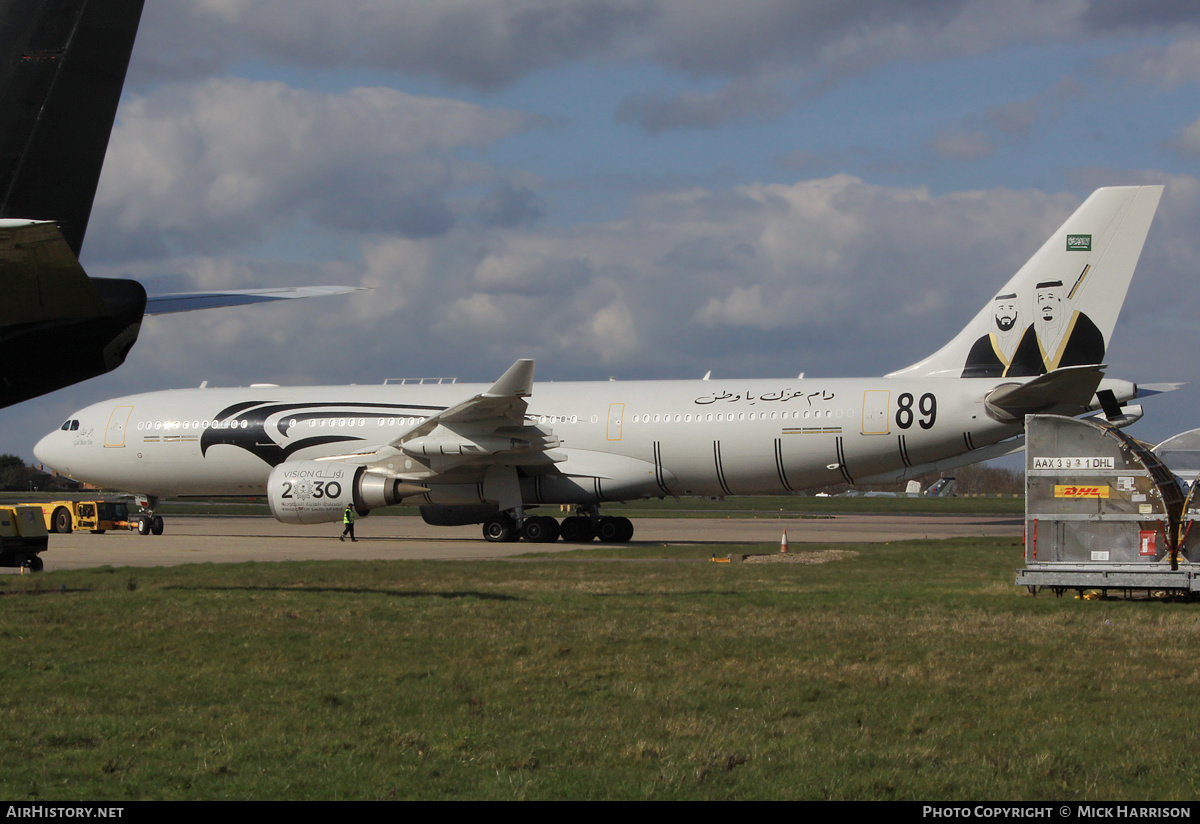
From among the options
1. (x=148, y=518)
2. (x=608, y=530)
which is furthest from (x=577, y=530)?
(x=148, y=518)

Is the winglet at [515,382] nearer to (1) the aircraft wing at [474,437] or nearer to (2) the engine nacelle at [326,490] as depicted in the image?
(1) the aircraft wing at [474,437]

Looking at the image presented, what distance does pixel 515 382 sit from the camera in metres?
24.3

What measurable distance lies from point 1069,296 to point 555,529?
13498 mm

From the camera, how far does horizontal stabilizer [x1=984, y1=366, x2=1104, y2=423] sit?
75.4 ft

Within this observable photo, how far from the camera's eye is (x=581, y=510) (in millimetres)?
29859

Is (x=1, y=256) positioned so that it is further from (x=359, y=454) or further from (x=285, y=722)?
(x=359, y=454)

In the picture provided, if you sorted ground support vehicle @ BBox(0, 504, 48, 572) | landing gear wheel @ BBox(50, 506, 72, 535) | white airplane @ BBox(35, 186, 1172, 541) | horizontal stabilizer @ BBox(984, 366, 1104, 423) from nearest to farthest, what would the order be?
ground support vehicle @ BBox(0, 504, 48, 572) < horizontal stabilizer @ BBox(984, 366, 1104, 423) < white airplane @ BBox(35, 186, 1172, 541) < landing gear wheel @ BBox(50, 506, 72, 535)

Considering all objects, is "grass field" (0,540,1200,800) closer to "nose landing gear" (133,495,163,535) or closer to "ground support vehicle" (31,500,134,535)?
"nose landing gear" (133,495,163,535)

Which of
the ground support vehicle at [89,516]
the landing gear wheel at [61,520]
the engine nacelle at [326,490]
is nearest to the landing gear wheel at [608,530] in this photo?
the engine nacelle at [326,490]

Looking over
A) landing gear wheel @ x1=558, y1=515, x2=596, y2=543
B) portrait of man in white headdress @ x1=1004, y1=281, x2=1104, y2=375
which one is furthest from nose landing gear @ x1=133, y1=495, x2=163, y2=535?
portrait of man in white headdress @ x1=1004, y1=281, x2=1104, y2=375

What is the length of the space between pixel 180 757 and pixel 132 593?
332 inches

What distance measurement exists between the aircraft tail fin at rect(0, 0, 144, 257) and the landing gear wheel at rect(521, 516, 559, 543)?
20197mm

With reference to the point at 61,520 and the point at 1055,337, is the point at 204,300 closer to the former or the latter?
the point at 1055,337
